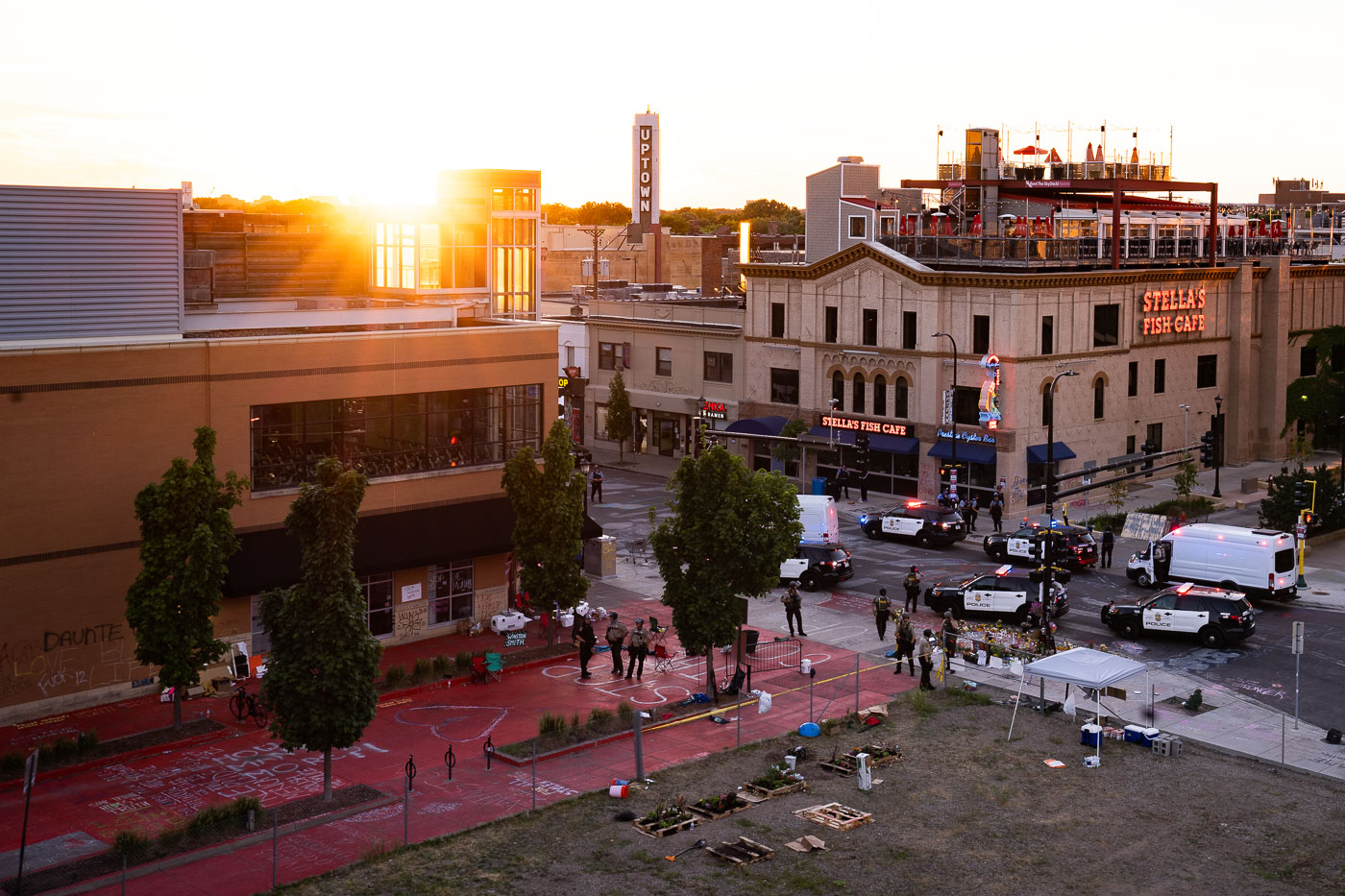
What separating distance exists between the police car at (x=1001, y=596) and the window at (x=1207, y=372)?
31854 mm

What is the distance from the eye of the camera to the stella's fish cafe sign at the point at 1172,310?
68.9m

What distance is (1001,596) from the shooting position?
44.6 meters

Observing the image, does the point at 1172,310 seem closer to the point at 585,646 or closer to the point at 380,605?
the point at 585,646

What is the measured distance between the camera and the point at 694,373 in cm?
7738

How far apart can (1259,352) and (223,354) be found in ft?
188

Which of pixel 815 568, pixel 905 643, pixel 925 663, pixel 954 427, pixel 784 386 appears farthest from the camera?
pixel 784 386

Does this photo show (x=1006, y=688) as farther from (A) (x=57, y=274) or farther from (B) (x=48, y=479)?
(A) (x=57, y=274)

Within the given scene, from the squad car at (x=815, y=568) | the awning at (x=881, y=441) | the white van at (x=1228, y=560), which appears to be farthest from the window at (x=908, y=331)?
the white van at (x=1228, y=560)

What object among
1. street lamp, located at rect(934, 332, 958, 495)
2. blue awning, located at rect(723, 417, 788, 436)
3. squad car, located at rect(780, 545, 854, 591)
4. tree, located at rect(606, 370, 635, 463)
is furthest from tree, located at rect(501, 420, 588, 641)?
tree, located at rect(606, 370, 635, 463)

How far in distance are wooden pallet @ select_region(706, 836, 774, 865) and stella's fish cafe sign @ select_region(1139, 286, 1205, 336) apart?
4886 centimetres

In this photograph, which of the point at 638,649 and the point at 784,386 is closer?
the point at 638,649

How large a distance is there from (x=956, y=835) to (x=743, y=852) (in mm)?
4217

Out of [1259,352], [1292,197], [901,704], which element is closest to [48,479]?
[901,704]

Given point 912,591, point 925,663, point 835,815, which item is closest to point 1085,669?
point 925,663
